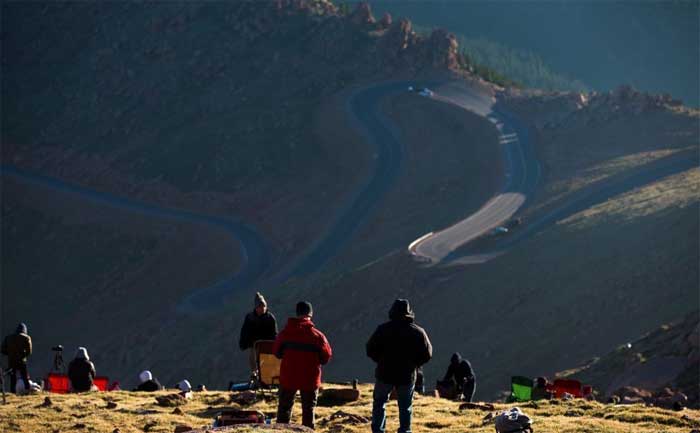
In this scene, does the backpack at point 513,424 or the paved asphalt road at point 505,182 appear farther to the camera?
the paved asphalt road at point 505,182

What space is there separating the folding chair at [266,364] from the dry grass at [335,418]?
0.39 metres

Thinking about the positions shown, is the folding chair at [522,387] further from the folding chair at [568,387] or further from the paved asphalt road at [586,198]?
the paved asphalt road at [586,198]

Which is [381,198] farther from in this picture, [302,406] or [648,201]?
[302,406]

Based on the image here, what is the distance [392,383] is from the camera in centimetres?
1906

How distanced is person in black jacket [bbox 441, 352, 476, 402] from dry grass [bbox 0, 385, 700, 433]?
195 cm

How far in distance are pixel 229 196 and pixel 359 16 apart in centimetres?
2998

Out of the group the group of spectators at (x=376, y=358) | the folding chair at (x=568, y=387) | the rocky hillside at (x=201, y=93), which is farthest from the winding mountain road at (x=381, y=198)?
the group of spectators at (x=376, y=358)

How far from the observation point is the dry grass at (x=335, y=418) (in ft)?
68.9

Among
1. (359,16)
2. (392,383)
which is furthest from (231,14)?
(392,383)

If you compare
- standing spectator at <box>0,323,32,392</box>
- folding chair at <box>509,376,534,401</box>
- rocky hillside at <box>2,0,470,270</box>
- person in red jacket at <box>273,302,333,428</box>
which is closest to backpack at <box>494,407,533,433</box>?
person in red jacket at <box>273,302,333,428</box>

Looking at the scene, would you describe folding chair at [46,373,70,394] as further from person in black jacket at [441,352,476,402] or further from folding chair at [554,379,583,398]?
folding chair at [554,379,583,398]

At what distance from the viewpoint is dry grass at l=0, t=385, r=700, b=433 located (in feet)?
68.9

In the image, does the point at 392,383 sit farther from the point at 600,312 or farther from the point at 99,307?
the point at 99,307

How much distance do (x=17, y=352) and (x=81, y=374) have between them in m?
1.41
